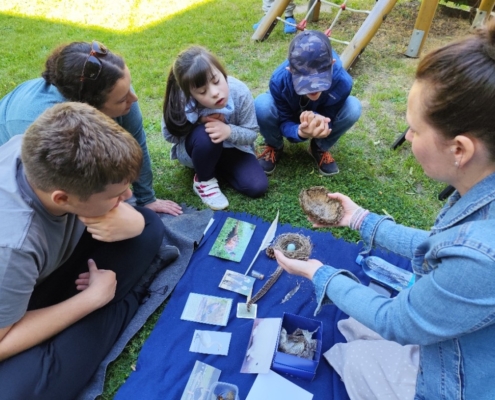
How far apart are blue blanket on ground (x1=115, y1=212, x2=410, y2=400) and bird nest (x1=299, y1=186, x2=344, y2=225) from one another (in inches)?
4.9

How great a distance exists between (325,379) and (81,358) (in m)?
1.20

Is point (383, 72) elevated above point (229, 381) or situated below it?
above

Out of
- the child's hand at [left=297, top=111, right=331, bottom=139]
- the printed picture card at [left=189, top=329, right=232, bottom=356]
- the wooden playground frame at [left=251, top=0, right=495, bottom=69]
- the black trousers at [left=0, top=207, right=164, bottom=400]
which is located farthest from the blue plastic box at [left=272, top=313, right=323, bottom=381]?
the wooden playground frame at [left=251, top=0, right=495, bottom=69]

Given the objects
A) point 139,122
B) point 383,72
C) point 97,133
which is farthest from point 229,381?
point 383,72

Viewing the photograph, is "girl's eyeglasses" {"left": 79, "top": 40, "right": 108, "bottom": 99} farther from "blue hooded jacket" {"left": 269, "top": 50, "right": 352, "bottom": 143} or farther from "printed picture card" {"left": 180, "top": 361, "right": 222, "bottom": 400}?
"printed picture card" {"left": 180, "top": 361, "right": 222, "bottom": 400}

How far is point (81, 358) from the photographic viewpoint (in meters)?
1.86

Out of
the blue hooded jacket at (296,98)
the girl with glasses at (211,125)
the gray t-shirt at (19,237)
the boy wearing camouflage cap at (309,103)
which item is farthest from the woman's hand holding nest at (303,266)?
the blue hooded jacket at (296,98)

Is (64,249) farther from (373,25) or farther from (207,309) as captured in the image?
(373,25)

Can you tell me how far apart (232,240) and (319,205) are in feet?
2.25

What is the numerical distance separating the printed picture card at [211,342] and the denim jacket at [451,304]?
0.72 meters

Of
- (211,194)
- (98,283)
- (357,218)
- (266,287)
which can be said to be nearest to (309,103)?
(211,194)

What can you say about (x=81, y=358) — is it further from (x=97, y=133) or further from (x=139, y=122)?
(x=139, y=122)

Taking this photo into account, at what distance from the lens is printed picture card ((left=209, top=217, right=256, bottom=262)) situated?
2.56 metres

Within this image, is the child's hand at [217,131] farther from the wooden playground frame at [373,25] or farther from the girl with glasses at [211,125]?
the wooden playground frame at [373,25]
